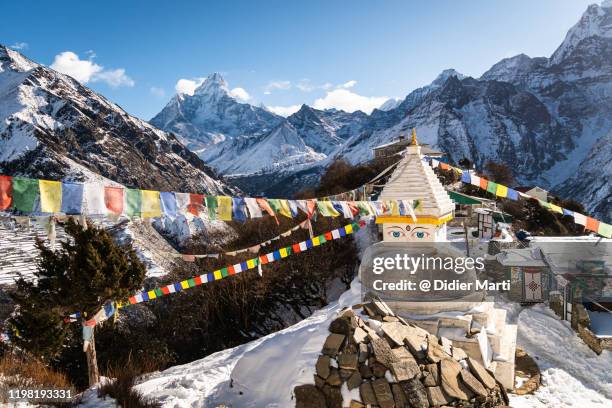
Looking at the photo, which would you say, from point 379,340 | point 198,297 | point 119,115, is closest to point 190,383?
point 379,340

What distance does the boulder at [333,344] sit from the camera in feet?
29.0

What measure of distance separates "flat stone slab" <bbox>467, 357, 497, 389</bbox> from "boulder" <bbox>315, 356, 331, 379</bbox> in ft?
11.9

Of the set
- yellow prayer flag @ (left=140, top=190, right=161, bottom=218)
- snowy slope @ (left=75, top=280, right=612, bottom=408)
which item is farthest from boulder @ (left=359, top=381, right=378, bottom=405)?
Answer: yellow prayer flag @ (left=140, top=190, right=161, bottom=218)

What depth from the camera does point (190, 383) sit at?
10211 mm

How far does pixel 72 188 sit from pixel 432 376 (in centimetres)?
821

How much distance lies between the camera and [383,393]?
838 centimetres

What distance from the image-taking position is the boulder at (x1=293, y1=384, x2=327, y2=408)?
8562 millimetres

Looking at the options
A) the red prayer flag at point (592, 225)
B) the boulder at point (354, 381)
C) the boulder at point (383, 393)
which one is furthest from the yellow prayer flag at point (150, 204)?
the red prayer flag at point (592, 225)

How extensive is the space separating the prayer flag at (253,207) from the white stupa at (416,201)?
458 cm

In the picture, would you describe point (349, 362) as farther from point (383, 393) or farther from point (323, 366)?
point (383, 393)

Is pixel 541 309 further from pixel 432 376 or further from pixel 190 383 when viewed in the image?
pixel 190 383

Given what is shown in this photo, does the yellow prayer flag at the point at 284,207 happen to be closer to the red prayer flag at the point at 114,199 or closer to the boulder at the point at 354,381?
the red prayer flag at the point at 114,199

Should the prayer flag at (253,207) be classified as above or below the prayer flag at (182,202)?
below

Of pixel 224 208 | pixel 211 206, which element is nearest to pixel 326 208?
pixel 224 208
